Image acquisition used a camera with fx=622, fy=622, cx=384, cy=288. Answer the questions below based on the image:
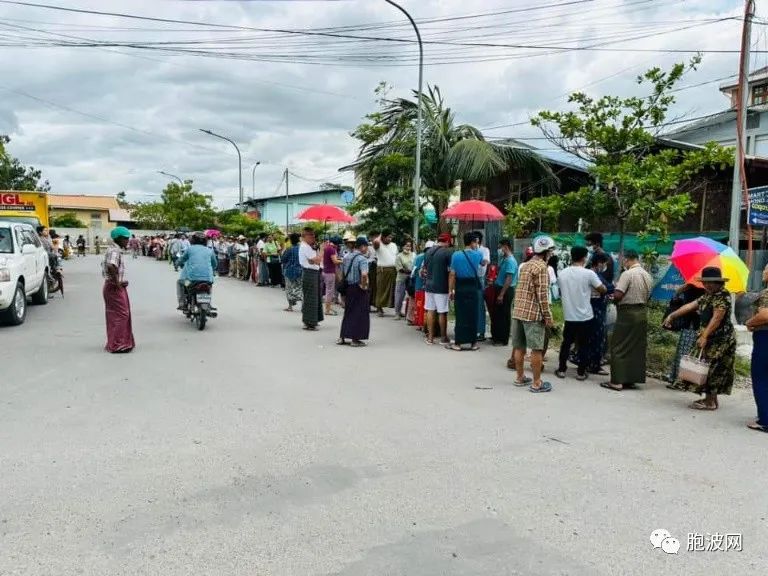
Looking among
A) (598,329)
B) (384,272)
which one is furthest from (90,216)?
(598,329)

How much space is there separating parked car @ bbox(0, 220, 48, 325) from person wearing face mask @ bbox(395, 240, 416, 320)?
6.85 metres

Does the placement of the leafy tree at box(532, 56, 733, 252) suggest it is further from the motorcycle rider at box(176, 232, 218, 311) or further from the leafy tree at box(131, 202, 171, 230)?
the leafy tree at box(131, 202, 171, 230)

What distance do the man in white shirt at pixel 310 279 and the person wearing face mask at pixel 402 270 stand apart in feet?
6.77

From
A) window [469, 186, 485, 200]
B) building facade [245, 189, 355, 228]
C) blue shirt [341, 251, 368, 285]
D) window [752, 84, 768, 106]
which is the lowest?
blue shirt [341, 251, 368, 285]

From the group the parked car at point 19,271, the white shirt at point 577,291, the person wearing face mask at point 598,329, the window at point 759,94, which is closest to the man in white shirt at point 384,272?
the person wearing face mask at point 598,329

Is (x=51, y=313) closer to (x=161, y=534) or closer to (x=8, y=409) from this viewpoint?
(x=8, y=409)

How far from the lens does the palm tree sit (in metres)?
20.2

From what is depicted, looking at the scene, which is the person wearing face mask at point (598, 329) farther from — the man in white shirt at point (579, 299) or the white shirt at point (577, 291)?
the white shirt at point (577, 291)

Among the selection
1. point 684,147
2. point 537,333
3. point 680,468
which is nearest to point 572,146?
point 537,333

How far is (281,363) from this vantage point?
26.6 ft

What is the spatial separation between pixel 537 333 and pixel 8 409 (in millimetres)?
5333

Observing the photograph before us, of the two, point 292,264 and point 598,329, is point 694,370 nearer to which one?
point 598,329

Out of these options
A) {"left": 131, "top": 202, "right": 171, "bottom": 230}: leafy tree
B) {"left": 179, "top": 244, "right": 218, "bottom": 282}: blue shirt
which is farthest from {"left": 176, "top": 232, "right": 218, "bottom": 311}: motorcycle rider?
{"left": 131, "top": 202, "right": 171, "bottom": 230}: leafy tree

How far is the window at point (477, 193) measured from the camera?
996 inches
